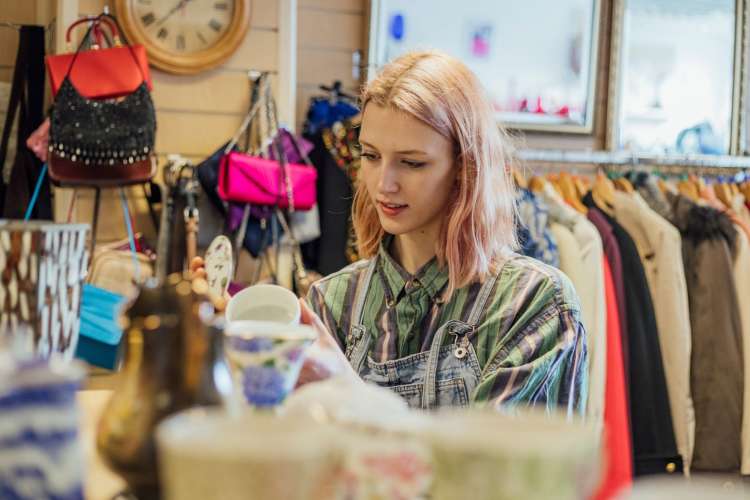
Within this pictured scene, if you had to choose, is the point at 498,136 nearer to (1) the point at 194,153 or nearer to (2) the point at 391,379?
(2) the point at 391,379

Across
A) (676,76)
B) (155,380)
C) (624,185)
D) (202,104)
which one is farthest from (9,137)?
(155,380)

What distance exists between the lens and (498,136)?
72.3 inches

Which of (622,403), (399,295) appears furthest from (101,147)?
(622,403)

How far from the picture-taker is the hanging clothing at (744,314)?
10.3 ft

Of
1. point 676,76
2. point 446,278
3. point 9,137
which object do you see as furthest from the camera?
point 676,76

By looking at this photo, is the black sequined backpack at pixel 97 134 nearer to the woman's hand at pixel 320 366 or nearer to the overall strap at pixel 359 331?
the overall strap at pixel 359 331

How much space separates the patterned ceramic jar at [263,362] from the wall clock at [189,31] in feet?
8.39

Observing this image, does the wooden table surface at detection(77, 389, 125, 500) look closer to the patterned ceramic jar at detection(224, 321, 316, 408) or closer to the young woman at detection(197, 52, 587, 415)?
the patterned ceramic jar at detection(224, 321, 316, 408)

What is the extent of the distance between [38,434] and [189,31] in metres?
2.80

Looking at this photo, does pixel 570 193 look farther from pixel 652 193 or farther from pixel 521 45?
pixel 521 45

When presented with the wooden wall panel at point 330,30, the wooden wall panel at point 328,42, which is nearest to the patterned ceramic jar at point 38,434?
the wooden wall panel at point 328,42

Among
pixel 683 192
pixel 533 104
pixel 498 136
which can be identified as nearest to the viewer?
pixel 498 136

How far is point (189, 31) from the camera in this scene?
322 cm

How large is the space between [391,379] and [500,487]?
3.76 feet
